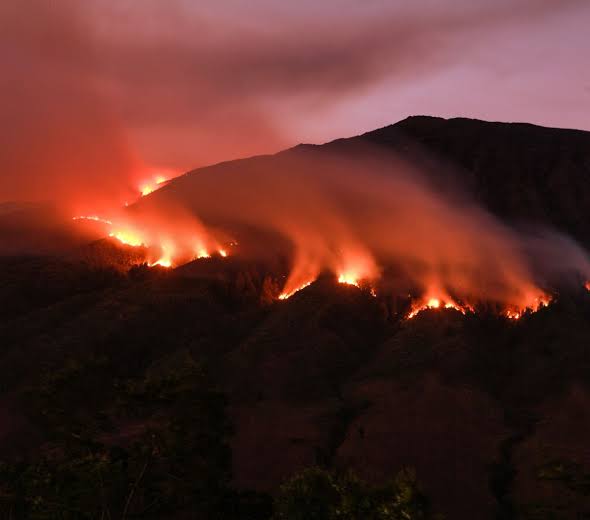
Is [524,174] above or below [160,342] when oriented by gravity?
above

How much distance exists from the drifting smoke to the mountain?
710 centimetres

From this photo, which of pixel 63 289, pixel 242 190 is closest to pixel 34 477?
pixel 63 289

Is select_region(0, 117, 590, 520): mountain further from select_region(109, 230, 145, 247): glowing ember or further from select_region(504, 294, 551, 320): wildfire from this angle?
select_region(109, 230, 145, 247): glowing ember

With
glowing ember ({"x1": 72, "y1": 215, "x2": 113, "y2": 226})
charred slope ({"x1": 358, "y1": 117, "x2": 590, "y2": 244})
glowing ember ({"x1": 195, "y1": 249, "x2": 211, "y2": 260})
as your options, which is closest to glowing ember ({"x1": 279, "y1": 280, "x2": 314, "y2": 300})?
glowing ember ({"x1": 195, "y1": 249, "x2": 211, "y2": 260})

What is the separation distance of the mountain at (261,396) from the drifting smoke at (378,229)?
7.10 m

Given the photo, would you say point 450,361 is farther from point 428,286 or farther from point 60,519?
point 60,519

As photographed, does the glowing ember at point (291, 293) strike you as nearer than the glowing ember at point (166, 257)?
Yes

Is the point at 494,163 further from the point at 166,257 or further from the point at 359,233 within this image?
the point at 166,257

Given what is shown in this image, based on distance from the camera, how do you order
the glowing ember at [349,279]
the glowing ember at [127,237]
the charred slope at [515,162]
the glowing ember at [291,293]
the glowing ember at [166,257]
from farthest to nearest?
1. the charred slope at [515,162]
2. the glowing ember at [127,237]
3. the glowing ember at [166,257]
4. the glowing ember at [349,279]
5. the glowing ember at [291,293]

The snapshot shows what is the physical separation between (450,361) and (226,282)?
39862 millimetres

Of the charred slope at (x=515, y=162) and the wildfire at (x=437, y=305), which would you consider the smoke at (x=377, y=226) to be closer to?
the wildfire at (x=437, y=305)

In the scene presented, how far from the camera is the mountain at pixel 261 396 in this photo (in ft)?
99.6

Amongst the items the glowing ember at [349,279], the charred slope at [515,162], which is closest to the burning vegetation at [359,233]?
the glowing ember at [349,279]

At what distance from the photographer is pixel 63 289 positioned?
321 ft
